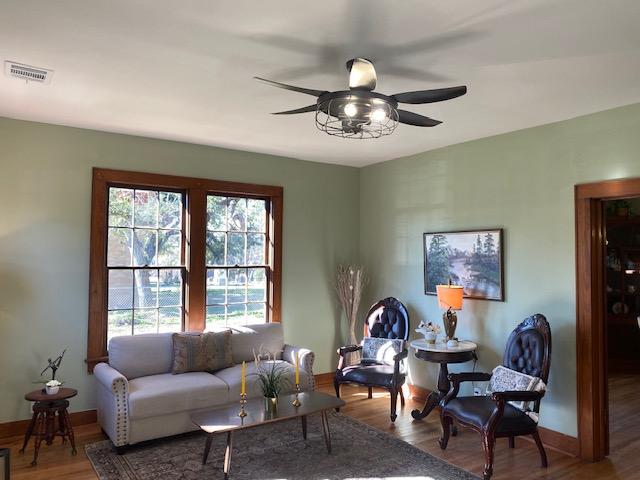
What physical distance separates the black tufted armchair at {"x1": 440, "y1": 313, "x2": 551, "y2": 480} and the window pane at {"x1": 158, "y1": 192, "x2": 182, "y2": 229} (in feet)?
10.4

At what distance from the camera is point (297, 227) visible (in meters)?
6.02

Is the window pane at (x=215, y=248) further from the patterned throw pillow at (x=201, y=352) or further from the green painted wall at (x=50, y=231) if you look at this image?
the patterned throw pillow at (x=201, y=352)

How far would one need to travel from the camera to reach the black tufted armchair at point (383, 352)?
4.84 m

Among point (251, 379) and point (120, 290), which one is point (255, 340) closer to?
point (251, 379)

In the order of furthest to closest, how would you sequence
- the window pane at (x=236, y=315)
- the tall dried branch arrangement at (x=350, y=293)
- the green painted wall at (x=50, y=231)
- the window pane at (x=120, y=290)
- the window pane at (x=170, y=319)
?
the tall dried branch arrangement at (x=350, y=293)
the window pane at (x=236, y=315)
the window pane at (x=170, y=319)
the window pane at (x=120, y=290)
the green painted wall at (x=50, y=231)

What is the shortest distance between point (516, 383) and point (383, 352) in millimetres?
1633

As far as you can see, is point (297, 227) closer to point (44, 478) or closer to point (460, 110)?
point (460, 110)

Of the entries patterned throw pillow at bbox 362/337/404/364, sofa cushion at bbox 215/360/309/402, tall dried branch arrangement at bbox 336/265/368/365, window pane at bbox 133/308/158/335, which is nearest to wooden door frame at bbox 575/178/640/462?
patterned throw pillow at bbox 362/337/404/364

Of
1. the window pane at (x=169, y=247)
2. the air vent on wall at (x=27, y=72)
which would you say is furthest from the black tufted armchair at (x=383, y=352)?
the air vent on wall at (x=27, y=72)

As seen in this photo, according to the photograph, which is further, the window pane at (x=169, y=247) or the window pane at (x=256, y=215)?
the window pane at (x=256, y=215)

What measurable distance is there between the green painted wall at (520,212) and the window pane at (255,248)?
160 centimetres

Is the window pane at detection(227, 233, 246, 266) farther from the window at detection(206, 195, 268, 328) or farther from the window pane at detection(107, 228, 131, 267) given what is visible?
the window pane at detection(107, 228, 131, 267)

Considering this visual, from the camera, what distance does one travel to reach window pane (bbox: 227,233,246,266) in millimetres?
5594

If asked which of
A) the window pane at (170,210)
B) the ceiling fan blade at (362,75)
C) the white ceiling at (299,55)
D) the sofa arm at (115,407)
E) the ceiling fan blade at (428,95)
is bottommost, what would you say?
the sofa arm at (115,407)
